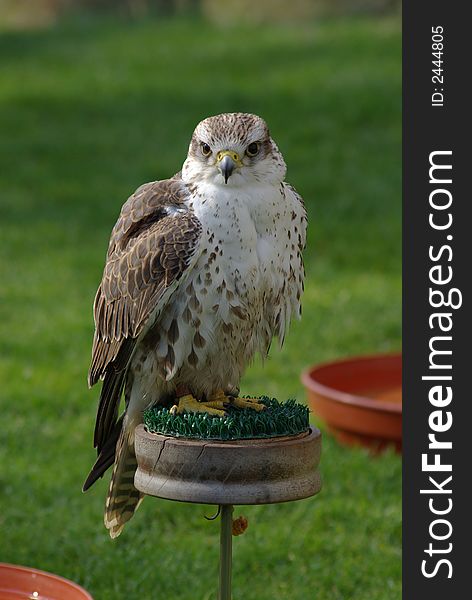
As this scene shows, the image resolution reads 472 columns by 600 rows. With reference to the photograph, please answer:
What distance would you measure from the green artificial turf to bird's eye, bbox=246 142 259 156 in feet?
2.50

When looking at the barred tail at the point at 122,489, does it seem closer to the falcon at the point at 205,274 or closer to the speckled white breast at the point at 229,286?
the falcon at the point at 205,274

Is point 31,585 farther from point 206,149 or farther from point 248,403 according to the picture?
point 206,149

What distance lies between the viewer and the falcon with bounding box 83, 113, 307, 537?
3406 millimetres

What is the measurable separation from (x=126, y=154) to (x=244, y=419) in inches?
325

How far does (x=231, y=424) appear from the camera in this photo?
127 inches

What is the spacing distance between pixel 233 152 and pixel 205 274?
→ 366mm

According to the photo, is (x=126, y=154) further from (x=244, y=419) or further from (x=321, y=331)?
(x=244, y=419)

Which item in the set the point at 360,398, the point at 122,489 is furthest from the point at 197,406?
the point at 360,398

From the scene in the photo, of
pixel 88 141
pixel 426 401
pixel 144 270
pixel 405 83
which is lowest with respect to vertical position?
pixel 426 401

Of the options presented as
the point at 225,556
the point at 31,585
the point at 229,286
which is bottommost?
the point at 31,585

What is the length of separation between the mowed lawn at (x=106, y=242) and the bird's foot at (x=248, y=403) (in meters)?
1.10

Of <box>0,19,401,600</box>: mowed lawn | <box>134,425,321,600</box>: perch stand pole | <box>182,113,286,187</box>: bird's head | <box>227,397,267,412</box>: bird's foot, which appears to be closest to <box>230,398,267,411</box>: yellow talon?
<box>227,397,267,412</box>: bird's foot

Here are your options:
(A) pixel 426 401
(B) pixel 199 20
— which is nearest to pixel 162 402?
→ (A) pixel 426 401

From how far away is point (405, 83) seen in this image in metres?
4.23
